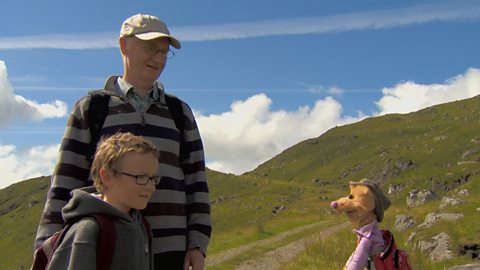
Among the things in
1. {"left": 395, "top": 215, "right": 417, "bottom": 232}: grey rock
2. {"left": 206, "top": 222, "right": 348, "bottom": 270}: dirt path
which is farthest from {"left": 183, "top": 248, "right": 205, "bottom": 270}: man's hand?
{"left": 395, "top": 215, "right": 417, "bottom": 232}: grey rock

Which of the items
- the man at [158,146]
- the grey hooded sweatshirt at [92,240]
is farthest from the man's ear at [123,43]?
the grey hooded sweatshirt at [92,240]

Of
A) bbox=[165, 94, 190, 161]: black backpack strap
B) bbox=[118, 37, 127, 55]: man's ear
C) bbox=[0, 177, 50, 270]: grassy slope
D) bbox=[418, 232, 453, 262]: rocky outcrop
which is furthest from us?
bbox=[0, 177, 50, 270]: grassy slope

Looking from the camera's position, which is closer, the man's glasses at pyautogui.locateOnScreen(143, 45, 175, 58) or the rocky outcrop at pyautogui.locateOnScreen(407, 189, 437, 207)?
the man's glasses at pyautogui.locateOnScreen(143, 45, 175, 58)

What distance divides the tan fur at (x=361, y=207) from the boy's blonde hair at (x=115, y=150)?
3.10 m

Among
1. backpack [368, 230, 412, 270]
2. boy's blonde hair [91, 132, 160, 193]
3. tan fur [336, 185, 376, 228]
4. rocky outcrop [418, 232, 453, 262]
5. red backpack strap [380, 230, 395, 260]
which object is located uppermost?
boy's blonde hair [91, 132, 160, 193]

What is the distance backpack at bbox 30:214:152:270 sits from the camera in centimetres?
257

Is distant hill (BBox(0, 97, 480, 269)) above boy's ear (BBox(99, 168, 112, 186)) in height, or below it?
above

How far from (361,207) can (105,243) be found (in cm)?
339

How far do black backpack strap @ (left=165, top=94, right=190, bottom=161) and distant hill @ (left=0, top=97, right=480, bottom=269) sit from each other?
15966 mm

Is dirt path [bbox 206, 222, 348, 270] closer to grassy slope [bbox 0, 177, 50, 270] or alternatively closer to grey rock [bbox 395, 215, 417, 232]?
grey rock [bbox 395, 215, 417, 232]

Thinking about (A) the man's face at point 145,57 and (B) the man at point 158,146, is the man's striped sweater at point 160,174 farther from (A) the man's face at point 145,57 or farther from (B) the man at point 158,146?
(A) the man's face at point 145,57

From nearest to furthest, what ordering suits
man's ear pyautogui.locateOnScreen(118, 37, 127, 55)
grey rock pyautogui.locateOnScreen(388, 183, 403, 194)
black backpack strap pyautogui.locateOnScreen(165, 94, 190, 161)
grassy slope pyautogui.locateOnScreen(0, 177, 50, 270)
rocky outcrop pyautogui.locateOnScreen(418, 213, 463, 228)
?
man's ear pyautogui.locateOnScreen(118, 37, 127, 55)
black backpack strap pyautogui.locateOnScreen(165, 94, 190, 161)
rocky outcrop pyautogui.locateOnScreen(418, 213, 463, 228)
grey rock pyautogui.locateOnScreen(388, 183, 403, 194)
grassy slope pyautogui.locateOnScreen(0, 177, 50, 270)

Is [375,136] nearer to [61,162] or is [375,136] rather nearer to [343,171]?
[343,171]

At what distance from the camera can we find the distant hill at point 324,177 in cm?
4619
